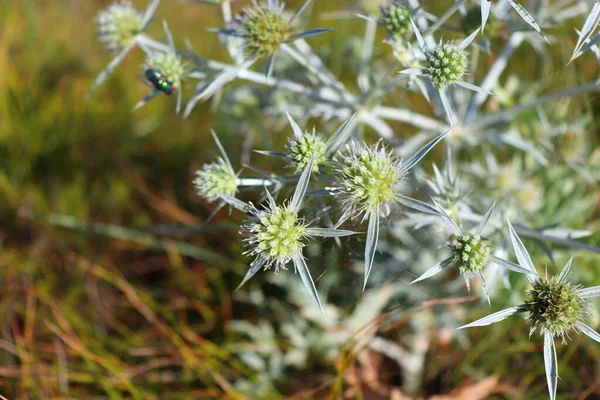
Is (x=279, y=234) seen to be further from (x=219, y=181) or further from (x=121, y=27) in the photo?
(x=121, y=27)

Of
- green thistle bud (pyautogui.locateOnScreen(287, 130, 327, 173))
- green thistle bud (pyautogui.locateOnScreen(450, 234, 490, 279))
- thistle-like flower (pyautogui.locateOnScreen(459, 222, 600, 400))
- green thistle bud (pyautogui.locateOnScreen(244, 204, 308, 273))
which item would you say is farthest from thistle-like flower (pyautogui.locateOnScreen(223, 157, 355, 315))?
thistle-like flower (pyautogui.locateOnScreen(459, 222, 600, 400))

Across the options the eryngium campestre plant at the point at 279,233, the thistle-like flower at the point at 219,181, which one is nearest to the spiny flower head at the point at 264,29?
the thistle-like flower at the point at 219,181

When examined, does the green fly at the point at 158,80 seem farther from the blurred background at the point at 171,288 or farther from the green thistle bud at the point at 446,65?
the green thistle bud at the point at 446,65

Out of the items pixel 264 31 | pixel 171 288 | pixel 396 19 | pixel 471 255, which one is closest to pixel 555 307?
pixel 471 255

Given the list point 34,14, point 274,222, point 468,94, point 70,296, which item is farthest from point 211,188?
point 34,14

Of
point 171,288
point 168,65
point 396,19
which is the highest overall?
point 396,19

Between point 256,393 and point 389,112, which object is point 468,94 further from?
point 256,393

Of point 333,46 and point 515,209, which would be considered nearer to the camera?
point 515,209
